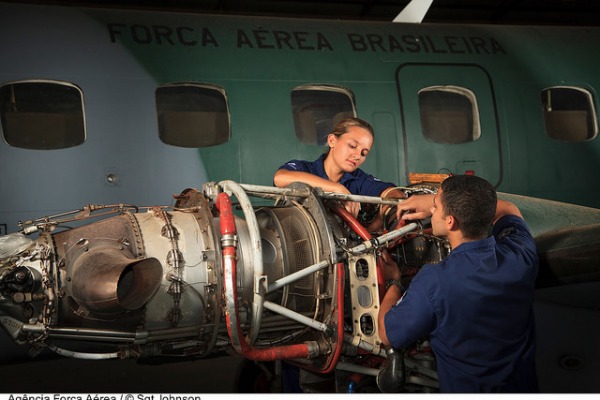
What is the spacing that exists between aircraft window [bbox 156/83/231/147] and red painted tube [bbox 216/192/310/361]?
287 centimetres

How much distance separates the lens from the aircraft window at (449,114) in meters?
6.40

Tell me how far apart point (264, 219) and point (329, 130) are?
3.02 metres

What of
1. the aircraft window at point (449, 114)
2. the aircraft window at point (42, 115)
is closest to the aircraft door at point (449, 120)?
the aircraft window at point (449, 114)

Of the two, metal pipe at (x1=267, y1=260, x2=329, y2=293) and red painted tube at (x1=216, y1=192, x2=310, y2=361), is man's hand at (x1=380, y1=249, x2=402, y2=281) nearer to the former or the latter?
metal pipe at (x1=267, y1=260, x2=329, y2=293)

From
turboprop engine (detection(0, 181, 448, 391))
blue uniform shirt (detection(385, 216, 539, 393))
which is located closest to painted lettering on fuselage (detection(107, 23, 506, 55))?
turboprop engine (detection(0, 181, 448, 391))

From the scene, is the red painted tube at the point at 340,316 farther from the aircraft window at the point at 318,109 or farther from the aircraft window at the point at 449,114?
the aircraft window at the point at 449,114

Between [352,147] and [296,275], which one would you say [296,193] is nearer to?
[296,275]

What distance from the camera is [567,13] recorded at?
10.5 m

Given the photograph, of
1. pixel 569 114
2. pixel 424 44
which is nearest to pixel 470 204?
pixel 424 44

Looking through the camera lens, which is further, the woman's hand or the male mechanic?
the woman's hand

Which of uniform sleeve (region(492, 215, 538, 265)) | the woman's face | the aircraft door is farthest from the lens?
the aircraft door

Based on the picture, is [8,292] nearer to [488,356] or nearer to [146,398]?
[146,398]

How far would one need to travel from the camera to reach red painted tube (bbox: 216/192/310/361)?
105 inches

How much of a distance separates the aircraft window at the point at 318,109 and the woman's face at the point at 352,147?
207 cm
